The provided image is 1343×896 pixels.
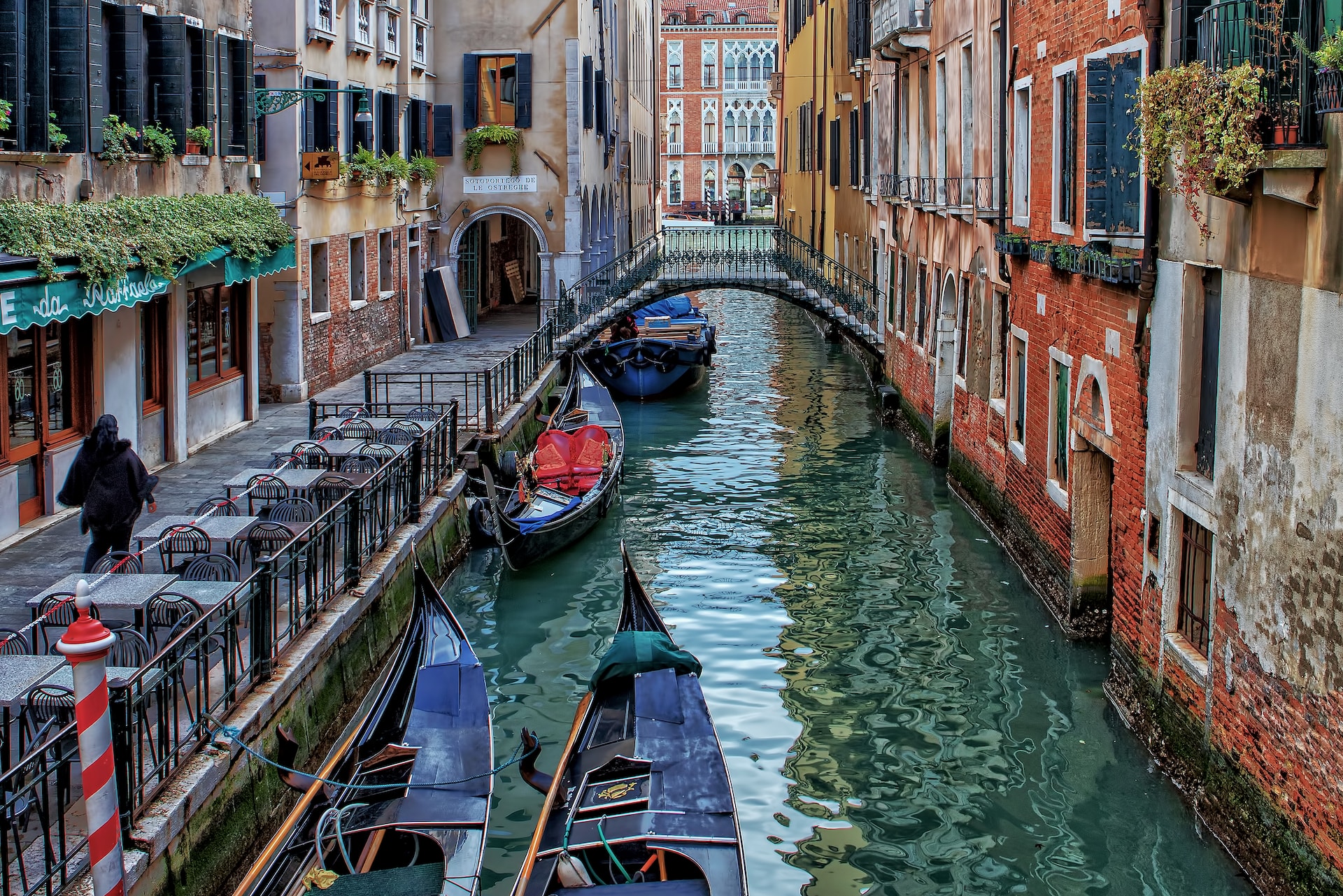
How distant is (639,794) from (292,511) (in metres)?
4.27

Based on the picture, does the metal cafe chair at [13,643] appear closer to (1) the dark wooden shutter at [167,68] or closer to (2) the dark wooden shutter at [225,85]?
(1) the dark wooden shutter at [167,68]

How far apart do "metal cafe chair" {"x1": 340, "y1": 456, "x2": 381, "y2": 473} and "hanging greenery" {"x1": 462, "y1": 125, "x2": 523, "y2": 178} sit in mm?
13375

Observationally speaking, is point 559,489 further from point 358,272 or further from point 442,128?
point 442,128

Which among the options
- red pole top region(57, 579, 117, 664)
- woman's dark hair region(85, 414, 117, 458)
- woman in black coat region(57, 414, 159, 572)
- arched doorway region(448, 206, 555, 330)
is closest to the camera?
red pole top region(57, 579, 117, 664)

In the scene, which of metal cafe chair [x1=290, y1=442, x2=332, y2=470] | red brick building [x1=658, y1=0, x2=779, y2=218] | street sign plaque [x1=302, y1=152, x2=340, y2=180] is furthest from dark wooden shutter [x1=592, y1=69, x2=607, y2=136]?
red brick building [x1=658, y1=0, x2=779, y2=218]

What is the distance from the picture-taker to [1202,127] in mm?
6918

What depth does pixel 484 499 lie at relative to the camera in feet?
45.5

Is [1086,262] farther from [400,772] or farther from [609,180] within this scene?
[609,180]

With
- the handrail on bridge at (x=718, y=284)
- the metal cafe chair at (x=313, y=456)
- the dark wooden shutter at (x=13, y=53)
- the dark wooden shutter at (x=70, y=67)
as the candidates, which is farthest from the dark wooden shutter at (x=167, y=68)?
the handrail on bridge at (x=718, y=284)

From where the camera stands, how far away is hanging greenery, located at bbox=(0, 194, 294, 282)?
997 centimetres

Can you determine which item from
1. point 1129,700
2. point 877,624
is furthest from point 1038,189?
point 1129,700

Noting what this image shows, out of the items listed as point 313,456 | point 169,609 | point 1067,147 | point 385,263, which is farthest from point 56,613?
point 385,263

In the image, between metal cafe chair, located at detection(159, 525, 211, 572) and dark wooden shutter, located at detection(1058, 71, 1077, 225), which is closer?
metal cafe chair, located at detection(159, 525, 211, 572)

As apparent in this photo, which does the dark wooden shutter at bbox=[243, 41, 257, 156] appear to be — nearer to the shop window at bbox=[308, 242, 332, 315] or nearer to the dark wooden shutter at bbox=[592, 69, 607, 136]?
the shop window at bbox=[308, 242, 332, 315]
